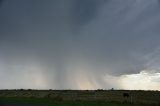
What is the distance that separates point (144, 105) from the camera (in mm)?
55469

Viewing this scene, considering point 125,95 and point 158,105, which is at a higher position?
point 125,95

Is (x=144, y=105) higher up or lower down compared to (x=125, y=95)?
lower down

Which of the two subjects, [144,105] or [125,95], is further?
[125,95]

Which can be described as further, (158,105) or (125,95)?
(125,95)

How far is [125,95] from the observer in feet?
263

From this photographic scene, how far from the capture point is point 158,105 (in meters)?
54.8

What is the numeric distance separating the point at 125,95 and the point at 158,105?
2548cm

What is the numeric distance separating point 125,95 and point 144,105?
2472 cm

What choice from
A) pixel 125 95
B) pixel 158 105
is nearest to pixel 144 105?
pixel 158 105

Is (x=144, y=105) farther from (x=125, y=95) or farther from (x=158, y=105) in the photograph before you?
(x=125, y=95)

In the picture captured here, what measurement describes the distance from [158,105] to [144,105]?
2.61m
